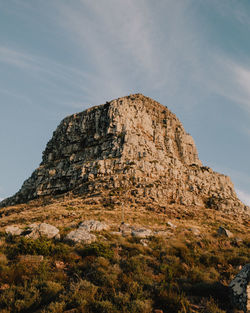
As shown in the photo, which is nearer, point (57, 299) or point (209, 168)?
point (57, 299)

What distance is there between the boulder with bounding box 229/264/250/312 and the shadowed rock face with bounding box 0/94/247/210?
39322 mm

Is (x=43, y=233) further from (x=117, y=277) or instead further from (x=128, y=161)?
(x=128, y=161)

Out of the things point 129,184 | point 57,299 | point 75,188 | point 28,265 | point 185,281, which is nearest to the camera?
point 57,299

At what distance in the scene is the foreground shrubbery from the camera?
7.27 meters

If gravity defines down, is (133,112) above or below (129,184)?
above

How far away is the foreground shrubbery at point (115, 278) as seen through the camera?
7266 millimetres

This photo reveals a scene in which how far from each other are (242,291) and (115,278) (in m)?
4.98

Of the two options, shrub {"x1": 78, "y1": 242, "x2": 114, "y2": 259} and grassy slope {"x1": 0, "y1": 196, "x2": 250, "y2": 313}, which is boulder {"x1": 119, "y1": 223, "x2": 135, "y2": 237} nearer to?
grassy slope {"x1": 0, "y1": 196, "x2": 250, "y2": 313}

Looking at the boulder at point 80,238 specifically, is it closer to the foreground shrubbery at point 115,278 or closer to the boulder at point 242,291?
the foreground shrubbery at point 115,278

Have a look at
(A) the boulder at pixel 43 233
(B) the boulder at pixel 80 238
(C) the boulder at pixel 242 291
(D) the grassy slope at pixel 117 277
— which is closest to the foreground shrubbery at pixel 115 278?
(D) the grassy slope at pixel 117 277

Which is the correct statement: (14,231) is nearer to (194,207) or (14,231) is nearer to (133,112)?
(194,207)

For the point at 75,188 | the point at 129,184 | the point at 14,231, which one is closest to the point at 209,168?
the point at 129,184

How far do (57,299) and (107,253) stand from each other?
15.7ft

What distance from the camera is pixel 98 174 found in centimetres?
5775
